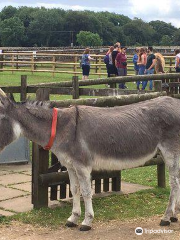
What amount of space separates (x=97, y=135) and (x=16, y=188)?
223cm

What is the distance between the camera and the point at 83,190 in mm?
5297

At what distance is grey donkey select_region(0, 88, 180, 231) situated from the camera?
17.1 feet

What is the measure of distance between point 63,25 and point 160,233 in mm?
134838

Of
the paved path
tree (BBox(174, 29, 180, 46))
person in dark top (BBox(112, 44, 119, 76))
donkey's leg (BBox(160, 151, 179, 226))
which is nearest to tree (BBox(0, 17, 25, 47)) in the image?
tree (BBox(174, 29, 180, 46))

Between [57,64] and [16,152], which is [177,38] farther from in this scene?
[16,152]

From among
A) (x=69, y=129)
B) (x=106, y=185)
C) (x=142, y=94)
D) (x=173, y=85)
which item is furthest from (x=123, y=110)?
(x=173, y=85)

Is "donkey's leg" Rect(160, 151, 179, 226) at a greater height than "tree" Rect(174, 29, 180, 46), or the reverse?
"tree" Rect(174, 29, 180, 46)

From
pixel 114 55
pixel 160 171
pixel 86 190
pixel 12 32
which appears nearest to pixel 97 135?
pixel 86 190

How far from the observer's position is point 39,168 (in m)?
6.06

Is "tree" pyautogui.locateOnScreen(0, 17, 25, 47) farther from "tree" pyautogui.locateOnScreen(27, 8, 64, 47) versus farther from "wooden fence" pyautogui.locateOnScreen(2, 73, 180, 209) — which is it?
"wooden fence" pyautogui.locateOnScreen(2, 73, 180, 209)

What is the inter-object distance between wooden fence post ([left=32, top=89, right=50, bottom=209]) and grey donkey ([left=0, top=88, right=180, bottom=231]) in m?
0.66

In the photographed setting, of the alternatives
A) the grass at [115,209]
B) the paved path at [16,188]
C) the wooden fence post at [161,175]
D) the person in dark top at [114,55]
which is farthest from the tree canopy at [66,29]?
the grass at [115,209]

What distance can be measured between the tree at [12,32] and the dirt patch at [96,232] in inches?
4366

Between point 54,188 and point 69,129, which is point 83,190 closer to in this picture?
point 69,129
